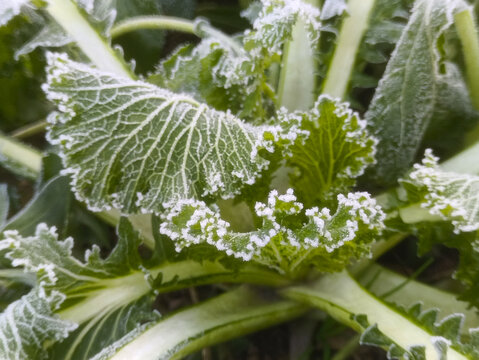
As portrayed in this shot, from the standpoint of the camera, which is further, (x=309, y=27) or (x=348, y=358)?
(x=348, y=358)

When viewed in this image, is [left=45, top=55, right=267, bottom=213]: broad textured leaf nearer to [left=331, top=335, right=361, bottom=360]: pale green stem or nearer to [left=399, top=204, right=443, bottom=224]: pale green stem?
[left=399, top=204, right=443, bottom=224]: pale green stem

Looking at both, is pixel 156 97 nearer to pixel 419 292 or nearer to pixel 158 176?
pixel 158 176

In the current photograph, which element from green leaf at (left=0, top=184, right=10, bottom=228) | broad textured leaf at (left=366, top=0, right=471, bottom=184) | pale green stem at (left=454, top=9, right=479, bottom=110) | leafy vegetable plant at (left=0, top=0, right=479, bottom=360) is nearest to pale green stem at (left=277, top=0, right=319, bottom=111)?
leafy vegetable plant at (left=0, top=0, right=479, bottom=360)

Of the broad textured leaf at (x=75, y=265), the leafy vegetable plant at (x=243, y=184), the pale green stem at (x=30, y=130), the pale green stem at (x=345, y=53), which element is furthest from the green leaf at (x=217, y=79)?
the pale green stem at (x=30, y=130)

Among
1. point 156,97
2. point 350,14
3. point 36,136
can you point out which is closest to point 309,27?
point 350,14

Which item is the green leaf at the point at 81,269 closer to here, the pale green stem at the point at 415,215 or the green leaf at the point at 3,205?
the green leaf at the point at 3,205

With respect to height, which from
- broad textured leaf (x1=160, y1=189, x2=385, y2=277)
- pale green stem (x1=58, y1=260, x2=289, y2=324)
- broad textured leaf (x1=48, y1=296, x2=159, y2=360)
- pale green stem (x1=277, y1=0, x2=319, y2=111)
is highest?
pale green stem (x1=277, y1=0, x2=319, y2=111)

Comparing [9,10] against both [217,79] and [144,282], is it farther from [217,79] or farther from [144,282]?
[144,282]
